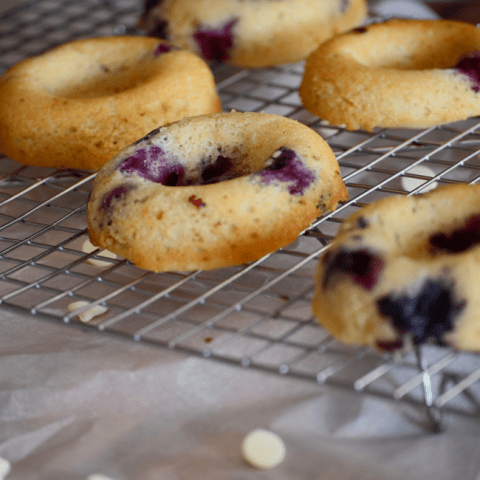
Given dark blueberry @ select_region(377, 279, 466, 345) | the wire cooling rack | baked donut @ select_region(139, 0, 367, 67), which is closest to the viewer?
dark blueberry @ select_region(377, 279, 466, 345)

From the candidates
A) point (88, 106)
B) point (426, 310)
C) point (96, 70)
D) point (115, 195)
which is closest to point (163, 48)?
point (96, 70)

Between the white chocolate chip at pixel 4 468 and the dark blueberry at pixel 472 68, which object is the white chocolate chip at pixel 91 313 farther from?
the dark blueberry at pixel 472 68

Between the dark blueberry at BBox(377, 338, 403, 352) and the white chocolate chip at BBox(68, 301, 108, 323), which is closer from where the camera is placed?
the dark blueberry at BBox(377, 338, 403, 352)

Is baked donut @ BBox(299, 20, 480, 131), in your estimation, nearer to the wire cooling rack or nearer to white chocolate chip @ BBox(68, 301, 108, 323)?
the wire cooling rack

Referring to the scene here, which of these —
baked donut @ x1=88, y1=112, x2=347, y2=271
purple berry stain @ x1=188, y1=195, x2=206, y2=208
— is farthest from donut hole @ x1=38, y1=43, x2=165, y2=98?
purple berry stain @ x1=188, y1=195, x2=206, y2=208

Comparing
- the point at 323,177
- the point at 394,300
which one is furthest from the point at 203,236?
the point at 394,300

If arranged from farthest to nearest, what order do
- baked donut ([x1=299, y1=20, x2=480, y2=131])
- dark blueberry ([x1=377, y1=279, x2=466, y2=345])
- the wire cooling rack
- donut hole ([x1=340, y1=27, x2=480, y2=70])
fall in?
donut hole ([x1=340, y1=27, x2=480, y2=70])
baked donut ([x1=299, y1=20, x2=480, y2=131])
the wire cooling rack
dark blueberry ([x1=377, y1=279, x2=466, y2=345])
